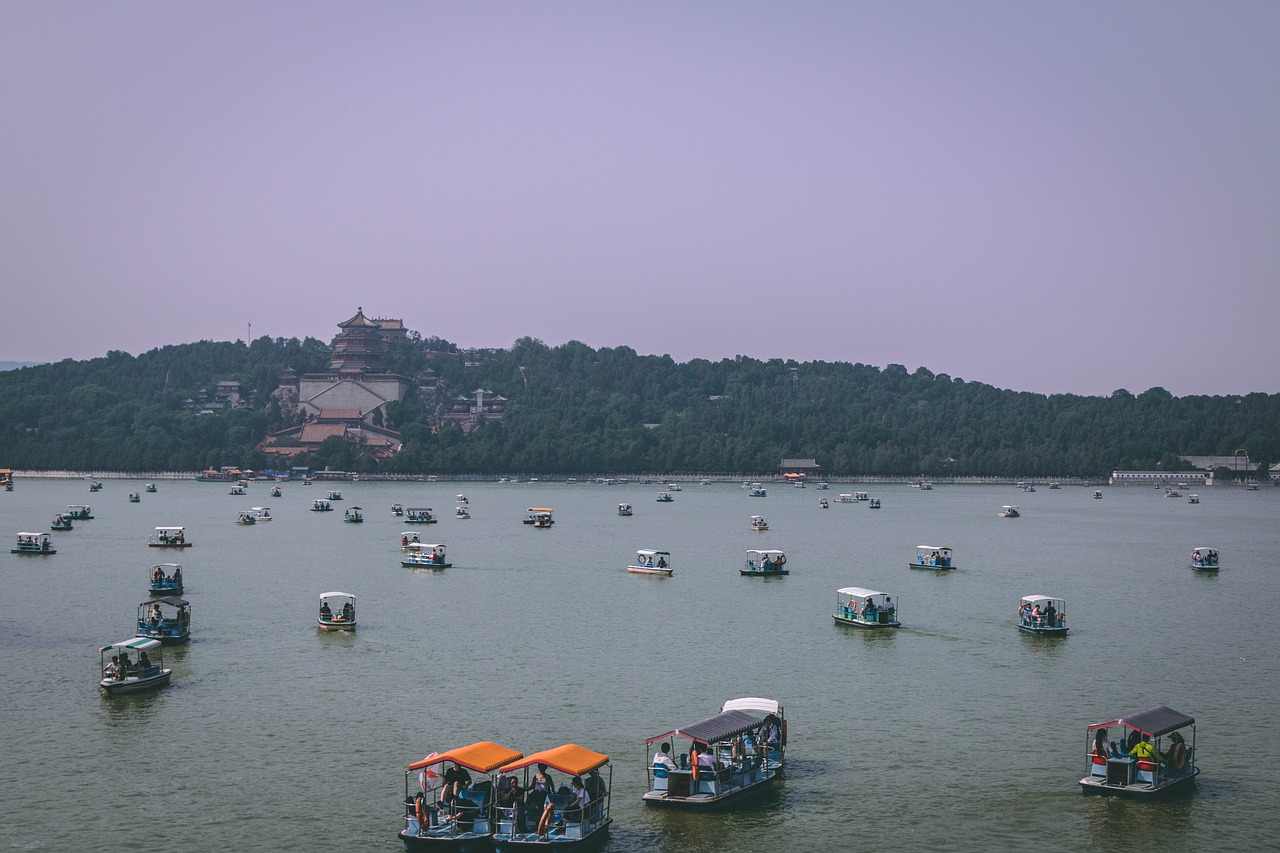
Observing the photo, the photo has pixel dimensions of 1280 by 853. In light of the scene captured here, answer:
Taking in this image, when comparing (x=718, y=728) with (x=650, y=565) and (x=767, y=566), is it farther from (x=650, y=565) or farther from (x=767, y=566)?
(x=650, y=565)

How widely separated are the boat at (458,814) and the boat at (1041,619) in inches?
1073

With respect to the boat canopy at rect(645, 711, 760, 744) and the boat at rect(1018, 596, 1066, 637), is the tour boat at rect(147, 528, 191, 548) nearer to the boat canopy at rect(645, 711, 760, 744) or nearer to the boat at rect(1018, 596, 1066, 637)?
the boat at rect(1018, 596, 1066, 637)

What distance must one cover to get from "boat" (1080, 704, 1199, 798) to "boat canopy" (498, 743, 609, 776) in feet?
34.1

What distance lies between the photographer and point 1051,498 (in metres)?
171

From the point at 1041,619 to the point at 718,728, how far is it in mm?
23530

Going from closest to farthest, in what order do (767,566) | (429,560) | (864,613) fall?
(864,613)
(767,566)
(429,560)

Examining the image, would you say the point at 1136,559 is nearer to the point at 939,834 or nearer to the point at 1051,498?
the point at 939,834

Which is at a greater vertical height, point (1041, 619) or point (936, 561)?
point (936, 561)

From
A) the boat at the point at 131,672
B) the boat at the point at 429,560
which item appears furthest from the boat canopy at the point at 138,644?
the boat at the point at 429,560

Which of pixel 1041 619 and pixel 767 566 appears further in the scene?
pixel 767 566

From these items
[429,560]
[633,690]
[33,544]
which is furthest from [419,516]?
[633,690]

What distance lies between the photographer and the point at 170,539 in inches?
3150

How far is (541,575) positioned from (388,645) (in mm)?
21811

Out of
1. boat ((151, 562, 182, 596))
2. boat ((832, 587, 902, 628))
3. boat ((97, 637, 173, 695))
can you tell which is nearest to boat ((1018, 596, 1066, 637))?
boat ((832, 587, 902, 628))
